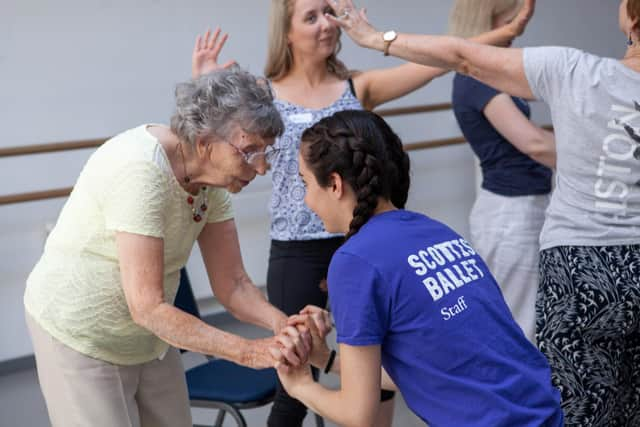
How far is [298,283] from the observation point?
107 inches

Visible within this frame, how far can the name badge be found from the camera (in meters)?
2.75

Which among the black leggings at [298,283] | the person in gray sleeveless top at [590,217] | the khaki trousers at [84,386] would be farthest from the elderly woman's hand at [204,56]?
the khaki trousers at [84,386]

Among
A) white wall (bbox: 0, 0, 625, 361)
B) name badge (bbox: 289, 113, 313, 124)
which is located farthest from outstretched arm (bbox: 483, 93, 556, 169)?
white wall (bbox: 0, 0, 625, 361)

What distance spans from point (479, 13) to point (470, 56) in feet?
2.65

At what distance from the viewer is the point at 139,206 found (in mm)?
1799

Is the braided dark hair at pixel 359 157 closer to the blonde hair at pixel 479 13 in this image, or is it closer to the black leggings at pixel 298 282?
the black leggings at pixel 298 282

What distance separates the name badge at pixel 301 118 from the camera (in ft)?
9.01

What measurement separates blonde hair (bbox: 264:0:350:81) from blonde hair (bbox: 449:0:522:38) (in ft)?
1.51

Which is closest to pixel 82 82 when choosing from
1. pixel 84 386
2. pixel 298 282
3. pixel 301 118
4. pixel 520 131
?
pixel 301 118

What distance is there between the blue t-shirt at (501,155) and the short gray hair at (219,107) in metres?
1.43

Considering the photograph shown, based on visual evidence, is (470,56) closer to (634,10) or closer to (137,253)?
(634,10)

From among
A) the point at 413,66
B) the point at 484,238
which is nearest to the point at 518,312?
the point at 484,238

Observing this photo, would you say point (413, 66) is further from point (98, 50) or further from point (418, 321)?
point (98, 50)

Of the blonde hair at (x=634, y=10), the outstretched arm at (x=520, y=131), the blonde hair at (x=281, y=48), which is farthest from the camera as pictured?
the outstretched arm at (x=520, y=131)
